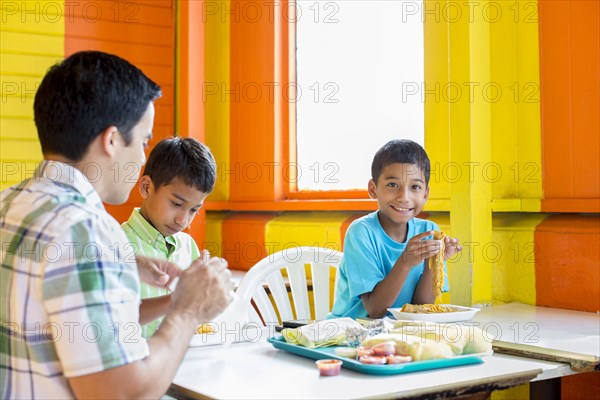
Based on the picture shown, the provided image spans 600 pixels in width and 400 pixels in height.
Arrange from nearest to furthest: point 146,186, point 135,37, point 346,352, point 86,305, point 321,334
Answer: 1. point 86,305
2. point 346,352
3. point 321,334
4. point 146,186
5. point 135,37

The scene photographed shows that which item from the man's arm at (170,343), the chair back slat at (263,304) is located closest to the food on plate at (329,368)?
the man's arm at (170,343)

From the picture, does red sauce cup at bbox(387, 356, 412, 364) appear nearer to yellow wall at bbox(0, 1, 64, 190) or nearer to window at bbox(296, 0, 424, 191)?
window at bbox(296, 0, 424, 191)

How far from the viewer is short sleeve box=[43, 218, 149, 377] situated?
Result: 123 cm

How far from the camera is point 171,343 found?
4.51ft

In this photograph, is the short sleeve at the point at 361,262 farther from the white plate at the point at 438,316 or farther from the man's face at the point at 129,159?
the man's face at the point at 129,159

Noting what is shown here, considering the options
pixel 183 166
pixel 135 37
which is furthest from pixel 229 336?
pixel 135 37

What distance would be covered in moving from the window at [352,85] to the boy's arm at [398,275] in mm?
1094

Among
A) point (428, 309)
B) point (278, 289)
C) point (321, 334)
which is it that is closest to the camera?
point (321, 334)

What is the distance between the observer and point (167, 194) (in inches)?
95.3

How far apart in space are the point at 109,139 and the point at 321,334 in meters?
0.89

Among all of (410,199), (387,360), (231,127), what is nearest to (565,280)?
(410,199)

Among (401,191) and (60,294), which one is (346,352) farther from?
(401,191)

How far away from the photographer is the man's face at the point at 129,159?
1.45 m

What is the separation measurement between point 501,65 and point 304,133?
149cm
